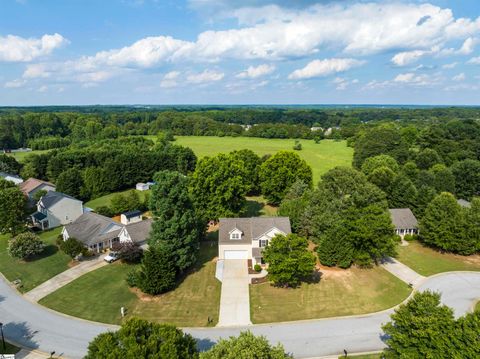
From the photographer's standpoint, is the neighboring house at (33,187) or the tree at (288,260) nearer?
the tree at (288,260)

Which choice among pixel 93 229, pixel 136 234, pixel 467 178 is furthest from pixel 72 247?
pixel 467 178

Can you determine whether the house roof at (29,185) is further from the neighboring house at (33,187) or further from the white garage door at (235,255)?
the white garage door at (235,255)

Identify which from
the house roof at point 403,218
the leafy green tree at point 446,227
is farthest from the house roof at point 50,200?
the leafy green tree at point 446,227

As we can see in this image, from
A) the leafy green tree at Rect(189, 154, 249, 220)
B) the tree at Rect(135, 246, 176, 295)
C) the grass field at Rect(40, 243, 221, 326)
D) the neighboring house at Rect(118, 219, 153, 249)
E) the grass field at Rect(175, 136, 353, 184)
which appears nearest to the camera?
the grass field at Rect(40, 243, 221, 326)

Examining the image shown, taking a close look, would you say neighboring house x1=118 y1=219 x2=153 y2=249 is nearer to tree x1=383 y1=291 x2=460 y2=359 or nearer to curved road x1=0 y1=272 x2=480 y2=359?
curved road x1=0 y1=272 x2=480 y2=359

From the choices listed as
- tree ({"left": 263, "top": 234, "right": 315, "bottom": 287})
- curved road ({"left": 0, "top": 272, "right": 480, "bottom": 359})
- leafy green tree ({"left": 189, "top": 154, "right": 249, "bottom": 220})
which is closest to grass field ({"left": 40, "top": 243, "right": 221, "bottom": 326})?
curved road ({"left": 0, "top": 272, "right": 480, "bottom": 359})

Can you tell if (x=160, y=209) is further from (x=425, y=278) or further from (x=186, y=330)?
(x=425, y=278)
